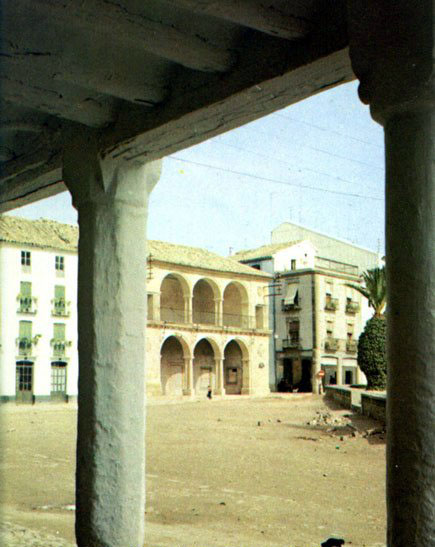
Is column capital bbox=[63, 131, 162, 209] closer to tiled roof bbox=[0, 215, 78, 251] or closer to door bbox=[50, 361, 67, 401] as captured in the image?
tiled roof bbox=[0, 215, 78, 251]

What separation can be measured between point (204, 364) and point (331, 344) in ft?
33.0

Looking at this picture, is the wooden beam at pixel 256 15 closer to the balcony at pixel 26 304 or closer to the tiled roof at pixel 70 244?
the tiled roof at pixel 70 244

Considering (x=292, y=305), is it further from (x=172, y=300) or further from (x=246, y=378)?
(x=172, y=300)

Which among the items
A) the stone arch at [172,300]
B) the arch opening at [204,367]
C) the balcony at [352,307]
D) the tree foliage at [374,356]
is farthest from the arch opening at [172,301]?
the tree foliage at [374,356]

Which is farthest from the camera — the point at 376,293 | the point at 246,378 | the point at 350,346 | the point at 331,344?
the point at 350,346

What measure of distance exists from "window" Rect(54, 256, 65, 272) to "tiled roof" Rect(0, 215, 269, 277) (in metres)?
0.49

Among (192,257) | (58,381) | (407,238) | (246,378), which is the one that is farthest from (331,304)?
(407,238)

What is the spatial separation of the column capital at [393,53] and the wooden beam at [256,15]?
0.34 meters

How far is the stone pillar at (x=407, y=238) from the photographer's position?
8.09 ft

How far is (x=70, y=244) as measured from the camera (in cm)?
3391

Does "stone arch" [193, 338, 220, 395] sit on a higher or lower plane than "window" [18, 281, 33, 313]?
lower

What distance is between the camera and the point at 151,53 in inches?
139

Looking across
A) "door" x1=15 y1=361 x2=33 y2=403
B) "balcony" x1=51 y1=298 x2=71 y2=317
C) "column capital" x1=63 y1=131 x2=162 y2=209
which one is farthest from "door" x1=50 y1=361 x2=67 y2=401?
"column capital" x1=63 y1=131 x2=162 y2=209

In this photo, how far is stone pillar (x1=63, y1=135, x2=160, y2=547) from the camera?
12.8 feet
